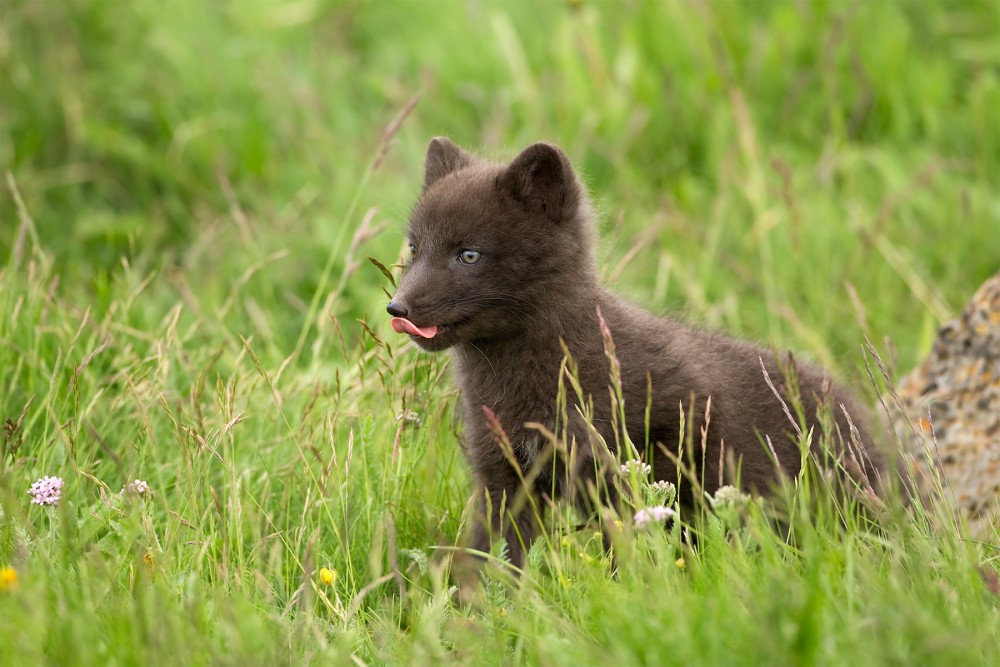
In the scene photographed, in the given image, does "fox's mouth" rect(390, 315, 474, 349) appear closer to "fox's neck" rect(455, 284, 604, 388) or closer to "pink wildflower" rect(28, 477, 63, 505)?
"fox's neck" rect(455, 284, 604, 388)

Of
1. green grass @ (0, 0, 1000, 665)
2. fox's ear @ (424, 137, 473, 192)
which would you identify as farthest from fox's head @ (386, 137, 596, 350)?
fox's ear @ (424, 137, 473, 192)

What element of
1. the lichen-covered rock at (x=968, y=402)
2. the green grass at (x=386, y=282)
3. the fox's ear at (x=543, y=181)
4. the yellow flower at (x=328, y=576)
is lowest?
the lichen-covered rock at (x=968, y=402)

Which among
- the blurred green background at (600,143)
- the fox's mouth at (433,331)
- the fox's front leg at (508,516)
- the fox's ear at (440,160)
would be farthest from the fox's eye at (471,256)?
the blurred green background at (600,143)

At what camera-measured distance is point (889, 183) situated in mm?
7332

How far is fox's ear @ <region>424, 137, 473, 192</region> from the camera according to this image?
182 inches

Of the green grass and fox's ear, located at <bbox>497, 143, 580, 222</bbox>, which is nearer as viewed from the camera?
the green grass

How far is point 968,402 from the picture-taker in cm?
488

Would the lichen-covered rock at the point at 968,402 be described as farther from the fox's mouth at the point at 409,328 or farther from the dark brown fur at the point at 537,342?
the fox's mouth at the point at 409,328

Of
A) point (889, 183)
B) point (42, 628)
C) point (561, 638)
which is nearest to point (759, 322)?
point (889, 183)

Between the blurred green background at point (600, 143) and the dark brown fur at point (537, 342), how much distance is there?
2092 mm

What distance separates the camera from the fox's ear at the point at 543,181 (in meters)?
4.11

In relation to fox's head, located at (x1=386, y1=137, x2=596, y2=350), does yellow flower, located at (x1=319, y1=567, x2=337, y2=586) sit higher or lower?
lower

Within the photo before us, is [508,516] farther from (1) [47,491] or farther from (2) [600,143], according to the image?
(2) [600,143]

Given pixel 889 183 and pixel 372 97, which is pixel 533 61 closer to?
pixel 372 97
